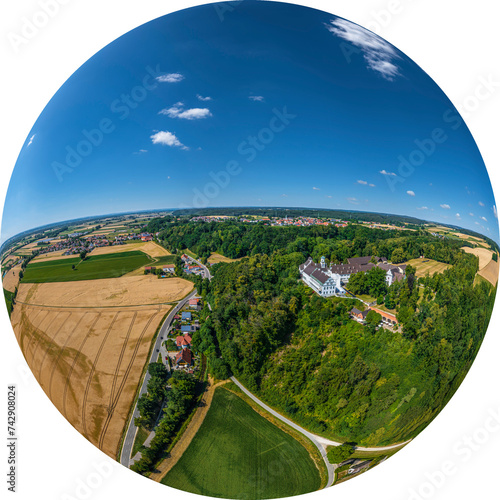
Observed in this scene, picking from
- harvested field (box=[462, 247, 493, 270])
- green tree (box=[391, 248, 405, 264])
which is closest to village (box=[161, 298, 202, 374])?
green tree (box=[391, 248, 405, 264])

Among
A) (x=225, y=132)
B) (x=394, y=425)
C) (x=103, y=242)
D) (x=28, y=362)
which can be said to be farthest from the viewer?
(x=28, y=362)

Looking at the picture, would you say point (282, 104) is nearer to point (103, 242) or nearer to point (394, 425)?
point (103, 242)

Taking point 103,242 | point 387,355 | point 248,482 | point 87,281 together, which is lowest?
point 248,482

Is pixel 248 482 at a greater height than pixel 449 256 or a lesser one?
lesser

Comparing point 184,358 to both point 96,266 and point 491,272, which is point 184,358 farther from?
point 491,272

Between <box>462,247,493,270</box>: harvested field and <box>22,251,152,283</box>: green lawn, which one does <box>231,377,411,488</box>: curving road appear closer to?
<box>22,251,152,283</box>: green lawn

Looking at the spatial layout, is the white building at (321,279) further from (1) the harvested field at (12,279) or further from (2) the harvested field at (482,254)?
(1) the harvested field at (12,279)

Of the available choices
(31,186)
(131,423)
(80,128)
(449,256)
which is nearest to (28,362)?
(131,423)
